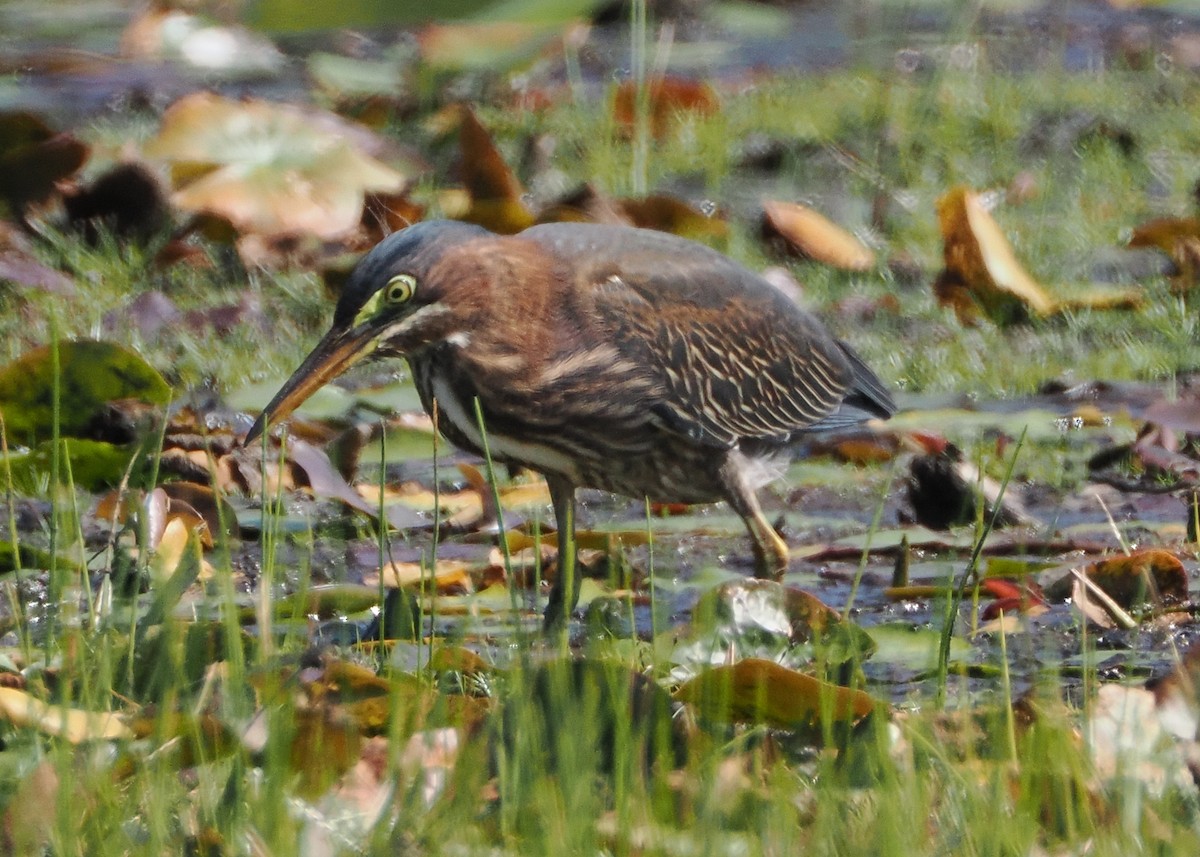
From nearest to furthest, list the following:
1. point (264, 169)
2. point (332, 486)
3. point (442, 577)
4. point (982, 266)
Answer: point (442, 577) < point (332, 486) < point (982, 266) < point (264, 169)

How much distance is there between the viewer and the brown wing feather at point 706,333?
4344 millimetres

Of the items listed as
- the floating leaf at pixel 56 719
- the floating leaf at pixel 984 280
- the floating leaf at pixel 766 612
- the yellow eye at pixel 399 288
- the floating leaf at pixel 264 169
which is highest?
the floating leaf at pixel 264 169

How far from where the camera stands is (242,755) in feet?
8.32

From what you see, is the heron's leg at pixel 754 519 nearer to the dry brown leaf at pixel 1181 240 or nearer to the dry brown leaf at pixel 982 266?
the dry brown leaf at pixel 982 266

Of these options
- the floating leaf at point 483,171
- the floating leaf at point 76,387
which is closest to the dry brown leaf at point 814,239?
the floating leaf at point 483,171

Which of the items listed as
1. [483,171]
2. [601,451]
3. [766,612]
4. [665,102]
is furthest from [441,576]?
[665,102]

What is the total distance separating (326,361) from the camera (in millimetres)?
3908

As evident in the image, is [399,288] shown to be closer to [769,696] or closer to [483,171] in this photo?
[769,696]

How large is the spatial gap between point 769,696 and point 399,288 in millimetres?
1430

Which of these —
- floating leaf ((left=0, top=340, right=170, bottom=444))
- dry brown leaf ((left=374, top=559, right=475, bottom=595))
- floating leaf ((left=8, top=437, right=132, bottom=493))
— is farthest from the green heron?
floating leaf ((left=0, top=340, right=170, bottom=444))

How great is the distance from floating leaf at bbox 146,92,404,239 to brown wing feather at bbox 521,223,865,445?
1.46 m

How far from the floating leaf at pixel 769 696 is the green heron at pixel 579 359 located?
0.86 m

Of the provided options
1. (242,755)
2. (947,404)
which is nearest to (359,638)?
(242,755)

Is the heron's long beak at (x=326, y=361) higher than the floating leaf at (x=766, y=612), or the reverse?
A: the heron's long beak at (x=326, y=361)
